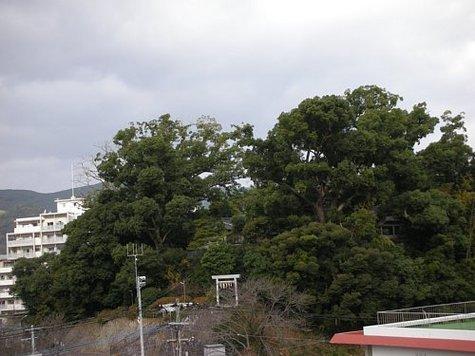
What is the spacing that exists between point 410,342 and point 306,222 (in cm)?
1461

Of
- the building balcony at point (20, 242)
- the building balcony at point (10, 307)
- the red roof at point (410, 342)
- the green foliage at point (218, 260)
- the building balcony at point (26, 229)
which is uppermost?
the building balcony at point (26, 229)

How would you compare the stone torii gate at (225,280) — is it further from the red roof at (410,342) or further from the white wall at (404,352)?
the white wall at (404,352)

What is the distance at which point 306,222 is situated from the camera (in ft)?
90.9

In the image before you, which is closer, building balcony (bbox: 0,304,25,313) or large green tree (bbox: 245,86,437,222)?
large green tree (bbox: 245,86,437,222)

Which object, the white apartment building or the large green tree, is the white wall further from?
the white apartment building

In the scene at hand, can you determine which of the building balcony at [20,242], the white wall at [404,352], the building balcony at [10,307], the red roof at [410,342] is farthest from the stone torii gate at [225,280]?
the building balcony at [20,242]

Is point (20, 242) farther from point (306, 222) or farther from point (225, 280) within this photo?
point (306, 222)

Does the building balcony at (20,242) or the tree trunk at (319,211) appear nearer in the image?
the tree trunk at (319,211)

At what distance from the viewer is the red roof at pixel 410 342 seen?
1210cm

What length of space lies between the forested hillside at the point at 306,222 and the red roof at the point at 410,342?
10.2 meters

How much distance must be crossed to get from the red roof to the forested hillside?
401 inches

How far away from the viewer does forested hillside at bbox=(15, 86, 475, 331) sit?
25.6 metres

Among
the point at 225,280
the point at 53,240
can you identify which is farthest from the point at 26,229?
the point at 225,280

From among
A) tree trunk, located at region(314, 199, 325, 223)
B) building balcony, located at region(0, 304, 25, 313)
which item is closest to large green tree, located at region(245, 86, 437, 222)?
tree trunk, located at region(314, 199, 325, 223)
